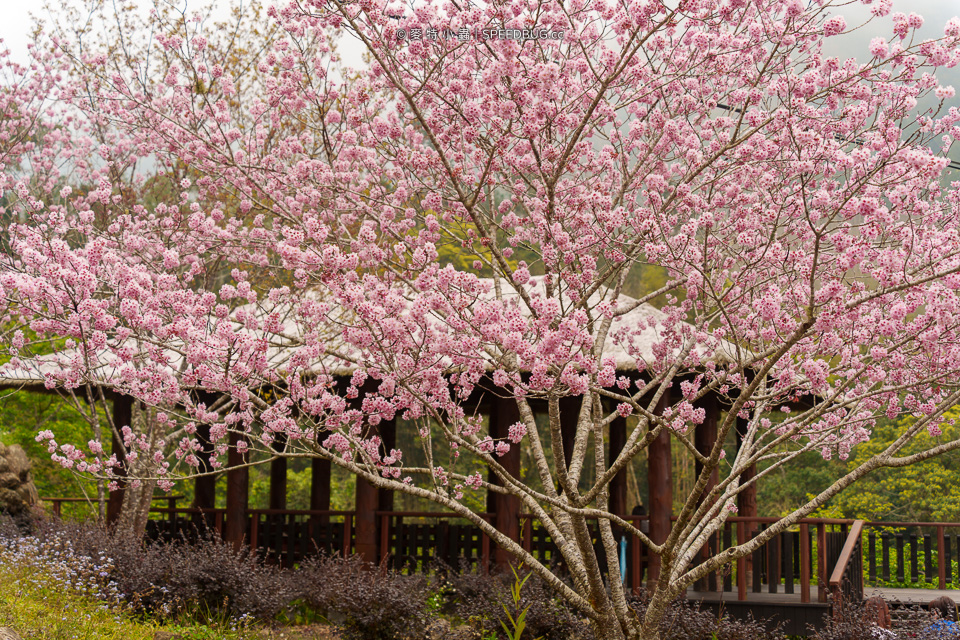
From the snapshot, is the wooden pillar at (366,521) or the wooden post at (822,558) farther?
the wooden pillar at (366,521)

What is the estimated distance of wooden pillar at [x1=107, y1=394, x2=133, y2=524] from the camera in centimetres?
1176

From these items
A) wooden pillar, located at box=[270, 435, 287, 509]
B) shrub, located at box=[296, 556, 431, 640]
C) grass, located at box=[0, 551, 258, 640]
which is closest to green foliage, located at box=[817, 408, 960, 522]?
wooden pillar, located at box=[270, 435, 287, 509]

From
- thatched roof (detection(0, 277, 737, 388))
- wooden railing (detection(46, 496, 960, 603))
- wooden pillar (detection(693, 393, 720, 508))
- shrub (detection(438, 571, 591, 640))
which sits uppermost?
thatched roof (detection(0, 277, 737, 388))

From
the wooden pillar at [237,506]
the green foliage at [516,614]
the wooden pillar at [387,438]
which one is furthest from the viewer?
the wooden pillar at [387,438]

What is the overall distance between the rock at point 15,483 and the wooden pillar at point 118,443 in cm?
193

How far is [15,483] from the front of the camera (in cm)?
1331

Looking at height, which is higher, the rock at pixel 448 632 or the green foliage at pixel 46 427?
the green foliage at pixel 46 427

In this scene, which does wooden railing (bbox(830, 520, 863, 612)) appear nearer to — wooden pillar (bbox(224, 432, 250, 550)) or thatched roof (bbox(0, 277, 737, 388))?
thatched roof (bbox(0, 277, 737, 388))

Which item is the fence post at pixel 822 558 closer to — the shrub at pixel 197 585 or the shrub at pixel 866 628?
the shrub at pixel 866 628

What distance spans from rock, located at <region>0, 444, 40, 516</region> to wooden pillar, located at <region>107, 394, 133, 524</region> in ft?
6.32

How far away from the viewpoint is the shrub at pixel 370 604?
314 inches

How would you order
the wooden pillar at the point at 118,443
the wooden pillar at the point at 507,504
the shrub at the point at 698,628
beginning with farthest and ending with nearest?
1. the wooden pillar at the point at 118,443
2. the wooden pillar at the point at 507,504
3. the shrub at the point at 698,628

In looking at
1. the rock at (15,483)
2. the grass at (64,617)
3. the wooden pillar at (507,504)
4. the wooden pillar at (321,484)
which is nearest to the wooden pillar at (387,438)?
the wooden pillar at (321,484)

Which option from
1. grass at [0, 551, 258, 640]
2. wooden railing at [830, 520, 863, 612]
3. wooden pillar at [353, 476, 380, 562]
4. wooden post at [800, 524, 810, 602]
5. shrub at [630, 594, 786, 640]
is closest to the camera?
grass at [0, 551, 258, 640]
